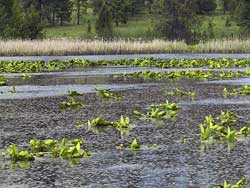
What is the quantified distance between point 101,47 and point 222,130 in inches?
1510

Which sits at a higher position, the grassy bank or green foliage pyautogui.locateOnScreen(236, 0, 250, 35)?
green foliage pyautogui.locateOnScreen(236, 0, 250, 35)

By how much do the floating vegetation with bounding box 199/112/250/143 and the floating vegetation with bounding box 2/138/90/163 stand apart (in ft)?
8.79

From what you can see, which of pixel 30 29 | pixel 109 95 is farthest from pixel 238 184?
pixel 30 29

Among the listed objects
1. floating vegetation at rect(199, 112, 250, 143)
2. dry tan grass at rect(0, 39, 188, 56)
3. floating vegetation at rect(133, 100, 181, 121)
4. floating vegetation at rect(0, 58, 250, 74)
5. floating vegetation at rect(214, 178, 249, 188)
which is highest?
floating vegetation at rect(214, 178, 249, 188)

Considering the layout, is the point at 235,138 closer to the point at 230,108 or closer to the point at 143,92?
the point at 230,108

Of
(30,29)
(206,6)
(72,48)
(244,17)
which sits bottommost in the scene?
(72,48)

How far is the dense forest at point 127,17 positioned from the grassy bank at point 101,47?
80.0 ft

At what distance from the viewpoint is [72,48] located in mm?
49438

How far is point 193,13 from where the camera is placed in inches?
3452

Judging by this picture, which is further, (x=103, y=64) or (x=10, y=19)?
(x=10, y=19)

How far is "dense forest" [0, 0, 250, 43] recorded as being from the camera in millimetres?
79188

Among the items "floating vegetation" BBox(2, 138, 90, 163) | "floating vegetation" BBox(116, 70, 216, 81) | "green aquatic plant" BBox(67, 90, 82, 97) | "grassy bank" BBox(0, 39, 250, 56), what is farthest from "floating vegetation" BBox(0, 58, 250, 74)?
"floating vegetation" BBox(2, 138, 90, 163)

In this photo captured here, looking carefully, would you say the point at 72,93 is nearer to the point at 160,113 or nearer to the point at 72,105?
the point at 72,105

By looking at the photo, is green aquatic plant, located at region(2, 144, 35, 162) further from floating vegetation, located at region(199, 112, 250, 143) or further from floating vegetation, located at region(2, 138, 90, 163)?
floating vegetation, located at region(199, 112, 250, 143)
